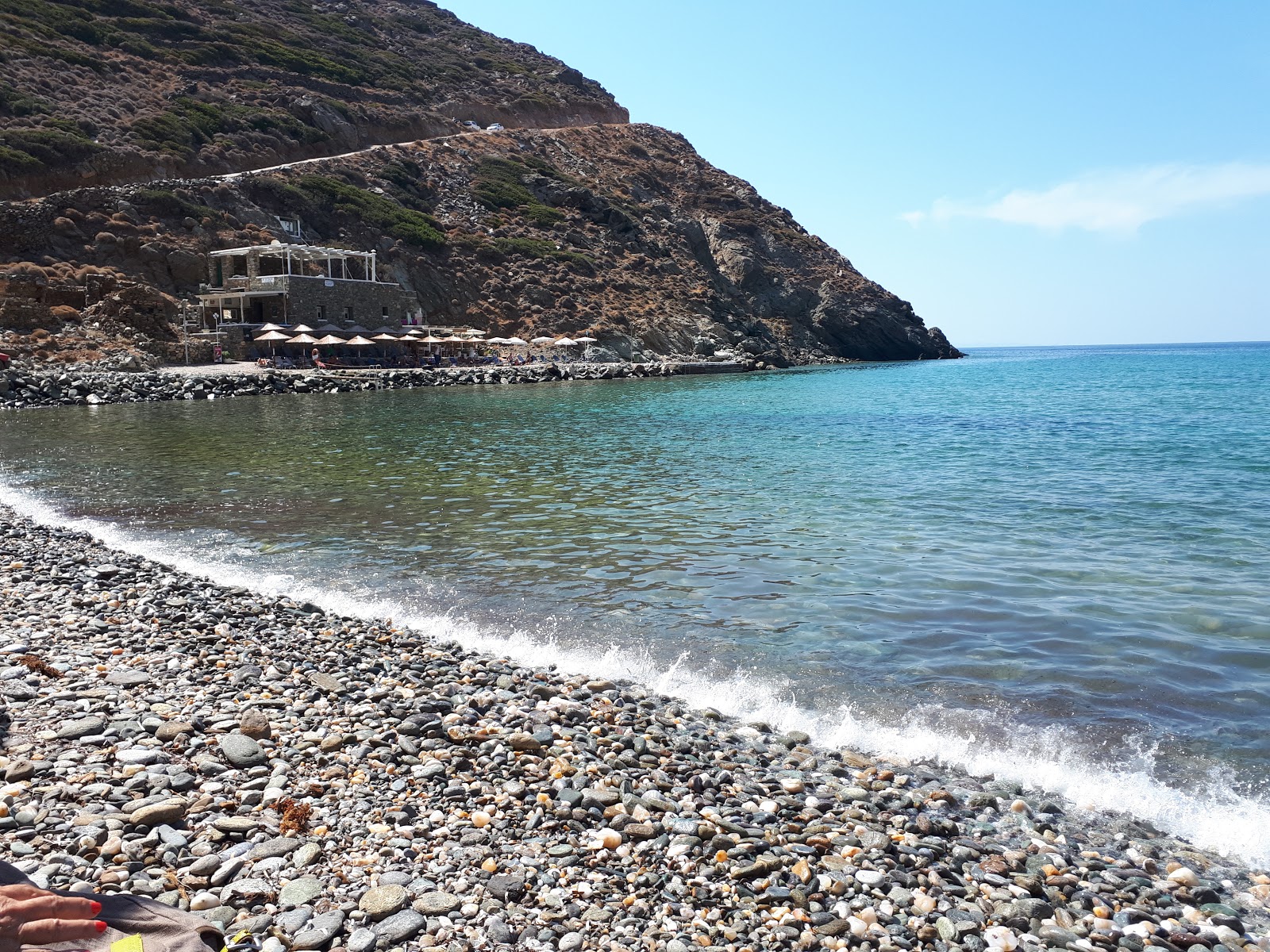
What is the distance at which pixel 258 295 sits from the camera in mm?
55281

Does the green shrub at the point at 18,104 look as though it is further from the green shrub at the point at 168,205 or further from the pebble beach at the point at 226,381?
the pebble beach at the point at 226,381

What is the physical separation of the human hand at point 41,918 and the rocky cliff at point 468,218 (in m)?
50.7

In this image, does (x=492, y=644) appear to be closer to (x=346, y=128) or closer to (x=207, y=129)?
(x=207, y=129)

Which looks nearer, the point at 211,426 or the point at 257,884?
the point at 257,884

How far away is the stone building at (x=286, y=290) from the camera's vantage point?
54969 millimetres

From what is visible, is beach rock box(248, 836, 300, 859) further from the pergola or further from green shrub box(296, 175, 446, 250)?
green shrub box(296, 175, 446, 250)

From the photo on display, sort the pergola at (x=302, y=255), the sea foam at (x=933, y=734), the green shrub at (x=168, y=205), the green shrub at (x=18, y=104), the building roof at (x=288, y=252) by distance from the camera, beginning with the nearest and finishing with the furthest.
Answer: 1. the sea foam at (x=933, y=734)
2. the building roof at (x=288, y=252)
3. the pergola at (x=302, y=255)
4. the green shrub at (x=168, y=205)
5. the green shrub at (x=18, y=104)

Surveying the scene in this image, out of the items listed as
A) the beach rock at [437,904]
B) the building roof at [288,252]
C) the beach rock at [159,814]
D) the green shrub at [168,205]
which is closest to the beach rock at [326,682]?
the beach rock at [159,814]

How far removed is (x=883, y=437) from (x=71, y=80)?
237 ft

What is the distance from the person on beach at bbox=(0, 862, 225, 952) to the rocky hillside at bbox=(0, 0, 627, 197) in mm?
66356

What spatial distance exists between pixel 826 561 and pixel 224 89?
86143mm

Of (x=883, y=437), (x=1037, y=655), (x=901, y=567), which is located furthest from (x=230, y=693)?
(x=883, y=437)

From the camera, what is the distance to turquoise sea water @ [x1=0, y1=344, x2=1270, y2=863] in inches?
259

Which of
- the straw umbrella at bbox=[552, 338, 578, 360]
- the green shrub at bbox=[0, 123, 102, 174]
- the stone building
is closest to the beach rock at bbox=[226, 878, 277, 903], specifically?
the stone building
